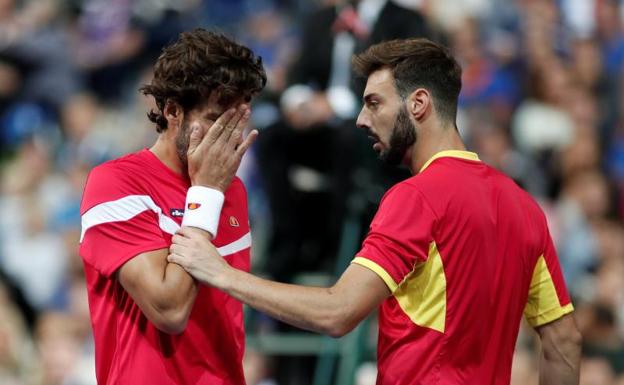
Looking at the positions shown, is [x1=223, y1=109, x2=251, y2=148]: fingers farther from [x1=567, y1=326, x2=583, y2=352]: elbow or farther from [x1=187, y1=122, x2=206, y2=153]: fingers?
[x1=567, y1=326, x2=583, y2=352]: elbow

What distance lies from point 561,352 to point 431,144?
3.18 ft

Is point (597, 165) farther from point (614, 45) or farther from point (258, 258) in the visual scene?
point (258, 258)

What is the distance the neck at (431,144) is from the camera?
439 centimetres

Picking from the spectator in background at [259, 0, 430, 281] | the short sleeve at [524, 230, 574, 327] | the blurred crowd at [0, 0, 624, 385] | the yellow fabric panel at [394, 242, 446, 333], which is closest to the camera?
the yellow fabric panel at [394, 242, 446, 333]

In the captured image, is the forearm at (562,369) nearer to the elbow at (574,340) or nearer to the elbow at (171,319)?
the elbow at (574,340)

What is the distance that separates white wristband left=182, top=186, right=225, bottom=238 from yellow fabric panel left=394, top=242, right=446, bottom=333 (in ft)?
2.36

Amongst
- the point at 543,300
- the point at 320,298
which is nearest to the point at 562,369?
the point at 543,300

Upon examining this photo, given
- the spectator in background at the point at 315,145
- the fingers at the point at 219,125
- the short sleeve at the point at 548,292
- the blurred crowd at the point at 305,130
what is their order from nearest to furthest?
the fingers at the point at 219,125, the short sleeve at the point at 548,292, the spectator in background at the point at 315,145, the blurred crowd at the point at 305,130

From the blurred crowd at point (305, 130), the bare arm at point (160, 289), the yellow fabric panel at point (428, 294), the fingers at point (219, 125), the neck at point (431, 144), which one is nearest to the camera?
the bare arm at point (160, 289)

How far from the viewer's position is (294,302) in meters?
4.16

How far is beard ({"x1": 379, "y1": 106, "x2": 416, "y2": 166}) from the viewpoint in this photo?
4379mm

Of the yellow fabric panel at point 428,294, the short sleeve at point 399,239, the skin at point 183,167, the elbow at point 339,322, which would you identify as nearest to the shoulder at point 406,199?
the short sleeve at point 399,239

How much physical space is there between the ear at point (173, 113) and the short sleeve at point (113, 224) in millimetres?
302

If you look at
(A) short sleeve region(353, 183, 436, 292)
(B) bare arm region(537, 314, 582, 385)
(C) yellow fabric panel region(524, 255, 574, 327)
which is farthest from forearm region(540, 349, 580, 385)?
(A) short sleeve region(353, 183, 436, 292)
